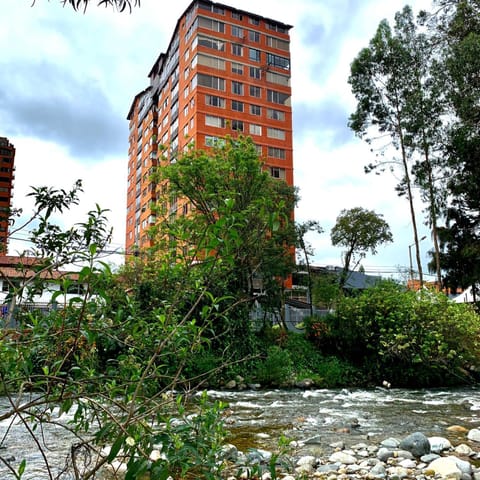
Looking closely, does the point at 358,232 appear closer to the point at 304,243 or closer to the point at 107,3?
the point at 304,243

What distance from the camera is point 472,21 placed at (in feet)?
51.7

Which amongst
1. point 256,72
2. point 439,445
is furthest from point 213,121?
point 439,445

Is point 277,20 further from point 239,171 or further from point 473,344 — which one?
point 473,344

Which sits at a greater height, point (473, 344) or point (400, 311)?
point (400, 311)

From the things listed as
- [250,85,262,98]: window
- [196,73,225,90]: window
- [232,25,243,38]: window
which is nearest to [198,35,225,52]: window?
[232,25,243,38]: window

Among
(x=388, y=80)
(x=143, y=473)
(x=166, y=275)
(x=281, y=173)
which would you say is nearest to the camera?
(x=143, y=473)

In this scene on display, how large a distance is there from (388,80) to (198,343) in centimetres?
2141

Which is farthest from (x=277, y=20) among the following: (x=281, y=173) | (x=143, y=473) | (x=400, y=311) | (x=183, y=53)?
(x=143, y=473)

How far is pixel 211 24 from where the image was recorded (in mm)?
40219

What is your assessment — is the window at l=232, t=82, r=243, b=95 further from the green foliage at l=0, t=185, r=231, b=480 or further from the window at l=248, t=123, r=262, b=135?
the green foliage at l=0, t=185, r=231, b=480

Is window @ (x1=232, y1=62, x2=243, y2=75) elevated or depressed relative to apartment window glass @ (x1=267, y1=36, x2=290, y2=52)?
depressed

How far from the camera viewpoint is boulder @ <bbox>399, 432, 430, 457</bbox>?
19.0 feet

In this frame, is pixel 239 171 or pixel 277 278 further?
pixel 277 278

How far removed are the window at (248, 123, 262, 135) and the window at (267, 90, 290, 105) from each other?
2.94m
